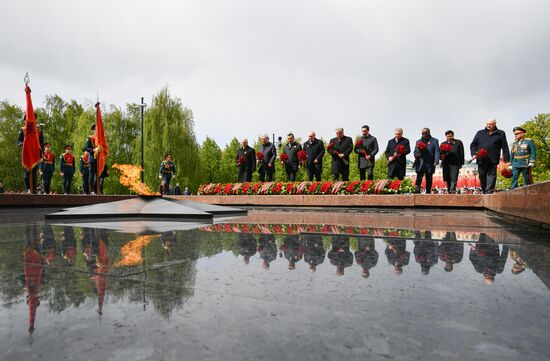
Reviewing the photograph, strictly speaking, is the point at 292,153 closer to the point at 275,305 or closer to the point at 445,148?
the point at 445,148

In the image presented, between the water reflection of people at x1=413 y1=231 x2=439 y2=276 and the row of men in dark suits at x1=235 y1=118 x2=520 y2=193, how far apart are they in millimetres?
8079

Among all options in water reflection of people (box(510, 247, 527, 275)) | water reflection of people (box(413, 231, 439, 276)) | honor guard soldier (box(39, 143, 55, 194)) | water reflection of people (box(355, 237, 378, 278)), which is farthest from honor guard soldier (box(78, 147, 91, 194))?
water reflection of people (box(510, 247, 527, 275))

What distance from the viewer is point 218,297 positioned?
1.51m

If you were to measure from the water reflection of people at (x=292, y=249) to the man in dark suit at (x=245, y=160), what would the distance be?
12814 millimetres

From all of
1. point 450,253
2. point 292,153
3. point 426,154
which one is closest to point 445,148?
point 426,154

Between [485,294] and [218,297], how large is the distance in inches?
42.4

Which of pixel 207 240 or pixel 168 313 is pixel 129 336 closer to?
pixel 168 313

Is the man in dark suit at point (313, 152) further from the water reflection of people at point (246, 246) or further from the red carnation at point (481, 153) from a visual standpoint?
the water reflection of people at point (246, 246)

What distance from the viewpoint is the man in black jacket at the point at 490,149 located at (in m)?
10.0

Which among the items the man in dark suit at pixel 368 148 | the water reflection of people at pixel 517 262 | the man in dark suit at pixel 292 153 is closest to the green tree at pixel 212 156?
the man in dark suit at pixel 292 153

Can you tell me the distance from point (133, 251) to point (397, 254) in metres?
1.83

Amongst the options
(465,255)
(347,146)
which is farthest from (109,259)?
(347,146)

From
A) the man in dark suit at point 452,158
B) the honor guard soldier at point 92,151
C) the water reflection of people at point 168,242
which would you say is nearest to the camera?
the water reflection of people at point 168,242

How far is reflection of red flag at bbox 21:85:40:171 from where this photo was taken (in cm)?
1288
